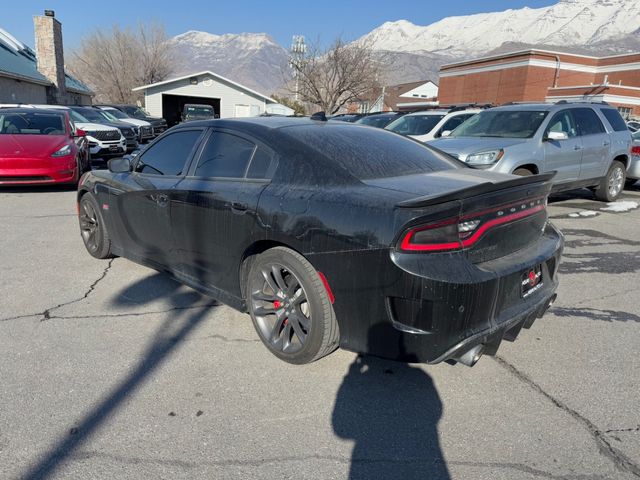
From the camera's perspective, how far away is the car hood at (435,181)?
2795 millimetres

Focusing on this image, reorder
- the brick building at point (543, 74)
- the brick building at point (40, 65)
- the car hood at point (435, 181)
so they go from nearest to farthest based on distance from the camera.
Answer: the car hood at point (435, 181) < the brick building at point (40, 65) < the brick building at point (543, 74)

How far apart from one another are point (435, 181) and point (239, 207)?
1.32 m

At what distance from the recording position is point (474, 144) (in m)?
7.58

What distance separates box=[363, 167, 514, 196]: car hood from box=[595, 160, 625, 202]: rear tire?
6.96m

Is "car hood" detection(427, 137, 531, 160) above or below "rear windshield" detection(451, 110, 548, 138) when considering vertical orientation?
below

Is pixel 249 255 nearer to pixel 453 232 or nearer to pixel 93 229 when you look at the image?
pixel 453 232

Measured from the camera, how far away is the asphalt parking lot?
7.51 ft

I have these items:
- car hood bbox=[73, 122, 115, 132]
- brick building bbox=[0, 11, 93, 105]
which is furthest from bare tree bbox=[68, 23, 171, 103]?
car hood bbox=[73, 122, 115, 132]

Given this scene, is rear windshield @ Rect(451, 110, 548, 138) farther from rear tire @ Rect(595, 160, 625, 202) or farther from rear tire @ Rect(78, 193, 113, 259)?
rear tire @ Rect(78, 193, 113, 259)

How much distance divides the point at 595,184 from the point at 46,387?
9.19 meters

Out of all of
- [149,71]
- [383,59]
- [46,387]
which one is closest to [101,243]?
[46,387]

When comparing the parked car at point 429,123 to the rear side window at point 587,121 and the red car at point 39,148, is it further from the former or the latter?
the red car at point 39,148

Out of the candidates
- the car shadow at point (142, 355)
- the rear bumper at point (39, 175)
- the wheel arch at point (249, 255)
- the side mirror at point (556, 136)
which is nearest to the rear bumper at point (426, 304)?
the wheel arch at point (249, 255)

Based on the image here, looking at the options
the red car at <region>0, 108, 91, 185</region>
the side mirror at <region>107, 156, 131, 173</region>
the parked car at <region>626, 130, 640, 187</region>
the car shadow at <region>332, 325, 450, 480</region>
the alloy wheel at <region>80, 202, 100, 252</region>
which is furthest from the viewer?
the parked car at <region>626, 130, 640, 187</region>
